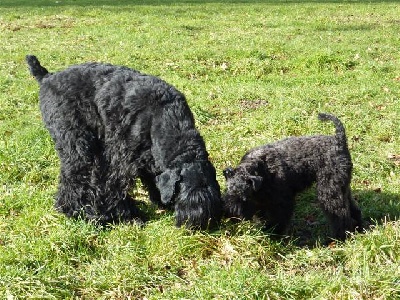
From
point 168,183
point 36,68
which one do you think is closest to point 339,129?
point 168,183

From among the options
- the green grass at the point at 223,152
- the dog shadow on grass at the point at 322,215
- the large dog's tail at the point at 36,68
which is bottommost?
the dog shadow on grass at the point at 322,215

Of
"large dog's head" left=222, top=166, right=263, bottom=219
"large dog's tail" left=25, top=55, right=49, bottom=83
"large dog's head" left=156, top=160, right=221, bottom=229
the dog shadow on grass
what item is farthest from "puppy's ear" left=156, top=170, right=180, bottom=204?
"large dog's tail" left=25, top=55, right=49, bottom=83

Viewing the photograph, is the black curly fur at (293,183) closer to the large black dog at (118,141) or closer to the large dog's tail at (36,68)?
the large black dog at (118,141)

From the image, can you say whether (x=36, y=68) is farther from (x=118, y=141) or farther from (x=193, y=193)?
(x=193, y=193)

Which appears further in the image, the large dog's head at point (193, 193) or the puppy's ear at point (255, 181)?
the puppy's ear at point (255, 181)

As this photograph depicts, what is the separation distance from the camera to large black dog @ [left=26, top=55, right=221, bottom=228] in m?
5.09

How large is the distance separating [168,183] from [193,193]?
0.96 ft

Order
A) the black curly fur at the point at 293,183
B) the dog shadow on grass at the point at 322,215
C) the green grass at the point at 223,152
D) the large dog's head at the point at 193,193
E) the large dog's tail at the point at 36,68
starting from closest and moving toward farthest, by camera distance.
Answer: the green grass at the point at 223,152
the large dog's head at the point at 193,193
the black curly fur at the point at 293,183
the dog shadow on grass at the point at 322,215
the large dog's tail at the point at 36,68

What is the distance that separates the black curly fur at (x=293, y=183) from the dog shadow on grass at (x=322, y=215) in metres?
0.23

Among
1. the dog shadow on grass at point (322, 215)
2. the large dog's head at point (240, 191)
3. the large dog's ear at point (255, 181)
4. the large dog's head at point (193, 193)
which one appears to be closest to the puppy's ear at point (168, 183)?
the large dog's head at point (193, 193)

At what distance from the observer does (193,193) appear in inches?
194

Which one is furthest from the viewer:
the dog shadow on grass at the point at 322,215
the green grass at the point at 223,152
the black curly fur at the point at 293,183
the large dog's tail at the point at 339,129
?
the dog shadow on grass at the point at 322,215

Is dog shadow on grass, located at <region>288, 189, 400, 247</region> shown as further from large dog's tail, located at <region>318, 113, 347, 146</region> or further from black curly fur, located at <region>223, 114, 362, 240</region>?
large dog's tail, located at <region>318, 113, 347, 146</region>

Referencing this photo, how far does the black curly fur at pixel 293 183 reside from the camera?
5.24 meters
